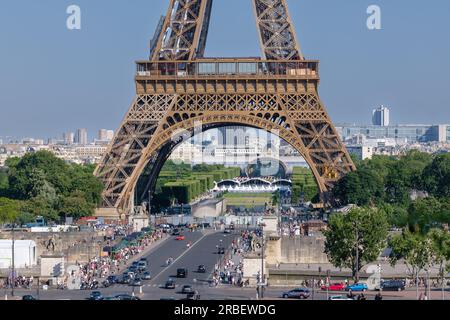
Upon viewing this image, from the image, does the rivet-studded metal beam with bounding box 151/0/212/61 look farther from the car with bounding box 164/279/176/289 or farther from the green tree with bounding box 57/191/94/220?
the car with bounding box 164/279/176/289

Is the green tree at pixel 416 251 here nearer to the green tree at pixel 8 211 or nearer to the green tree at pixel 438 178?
the green tree at pixel 8 211

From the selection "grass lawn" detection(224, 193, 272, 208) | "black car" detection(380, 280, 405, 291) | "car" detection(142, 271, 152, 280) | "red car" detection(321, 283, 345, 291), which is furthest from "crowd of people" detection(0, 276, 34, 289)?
"grass lawn" detection(224, 193, 272, 208)

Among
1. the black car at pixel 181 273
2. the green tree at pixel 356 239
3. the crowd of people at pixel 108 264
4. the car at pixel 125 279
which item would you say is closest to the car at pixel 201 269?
the black car at pixel 181 273

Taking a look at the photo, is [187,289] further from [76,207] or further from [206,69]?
[206,69]

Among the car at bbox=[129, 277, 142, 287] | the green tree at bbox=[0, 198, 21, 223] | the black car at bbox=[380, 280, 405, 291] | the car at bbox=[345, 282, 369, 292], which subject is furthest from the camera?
the green tree at bbox=[0, 198, 21, 223]

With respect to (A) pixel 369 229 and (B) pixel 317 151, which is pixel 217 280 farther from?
(B) pixel 317 151

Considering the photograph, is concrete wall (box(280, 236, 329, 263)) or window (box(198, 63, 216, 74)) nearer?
concrete wall (box(280, 236, 329, 263))
